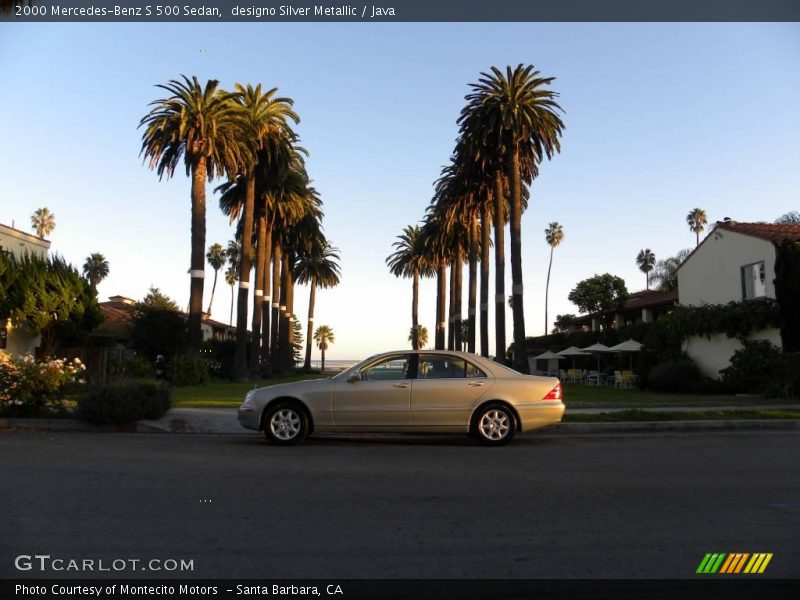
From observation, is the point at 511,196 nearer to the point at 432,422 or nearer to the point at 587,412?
the point at 587,412

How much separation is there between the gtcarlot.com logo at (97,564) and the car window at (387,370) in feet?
19.8

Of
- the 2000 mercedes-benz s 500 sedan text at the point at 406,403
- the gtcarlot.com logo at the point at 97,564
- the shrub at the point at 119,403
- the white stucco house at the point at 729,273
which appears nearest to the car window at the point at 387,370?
the 2000 mercedes-benz s 500 sedan text at the point at 406,403

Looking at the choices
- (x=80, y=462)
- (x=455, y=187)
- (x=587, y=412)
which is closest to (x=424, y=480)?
(x=80, y=462)

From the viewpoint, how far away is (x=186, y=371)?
1273 inches

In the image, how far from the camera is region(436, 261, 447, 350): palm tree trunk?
199 ft

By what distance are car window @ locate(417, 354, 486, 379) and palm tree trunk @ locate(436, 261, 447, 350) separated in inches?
1843

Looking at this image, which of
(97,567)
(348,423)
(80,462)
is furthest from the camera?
(348,423)

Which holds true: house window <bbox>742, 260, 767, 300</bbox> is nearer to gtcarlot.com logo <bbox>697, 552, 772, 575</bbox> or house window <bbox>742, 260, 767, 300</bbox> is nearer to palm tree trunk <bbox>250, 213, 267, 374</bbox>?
gtcarlot.com logo <bbox>697, 552, 772, 575</bbox>

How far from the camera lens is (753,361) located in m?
25.2

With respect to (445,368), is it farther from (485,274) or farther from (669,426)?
(485,274)

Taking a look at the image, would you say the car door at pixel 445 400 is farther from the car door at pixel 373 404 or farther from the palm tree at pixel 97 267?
the palm tree at pixel 97 267

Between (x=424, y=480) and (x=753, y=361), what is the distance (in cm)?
2089

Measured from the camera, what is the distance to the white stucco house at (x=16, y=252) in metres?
31.3
